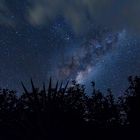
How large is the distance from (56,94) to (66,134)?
8.76 m

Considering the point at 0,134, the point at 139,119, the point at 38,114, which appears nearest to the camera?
the point at 38,114

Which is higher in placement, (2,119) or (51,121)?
(2,119)

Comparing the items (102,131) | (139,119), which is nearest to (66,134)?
(102,131)

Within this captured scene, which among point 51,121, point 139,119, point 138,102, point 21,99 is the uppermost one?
point 21,99

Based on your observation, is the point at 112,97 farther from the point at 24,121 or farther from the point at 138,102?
the point at 24,121

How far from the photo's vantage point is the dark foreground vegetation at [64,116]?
72.1ft

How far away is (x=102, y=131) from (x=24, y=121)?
9.55 meters

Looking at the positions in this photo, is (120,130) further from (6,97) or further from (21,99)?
(6,97)

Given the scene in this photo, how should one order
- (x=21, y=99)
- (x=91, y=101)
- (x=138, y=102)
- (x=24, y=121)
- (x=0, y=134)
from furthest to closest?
(x=91, y=101) → (x=21, y=99) → (x=138, y=102) → (x=0, y=134) → (x=24, y=121)

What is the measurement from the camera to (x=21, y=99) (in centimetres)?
4794

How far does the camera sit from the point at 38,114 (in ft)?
71.1

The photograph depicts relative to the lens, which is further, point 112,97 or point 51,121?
point 112,97

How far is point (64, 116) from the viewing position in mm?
29438

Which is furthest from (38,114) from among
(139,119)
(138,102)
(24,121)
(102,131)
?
(138,102)
